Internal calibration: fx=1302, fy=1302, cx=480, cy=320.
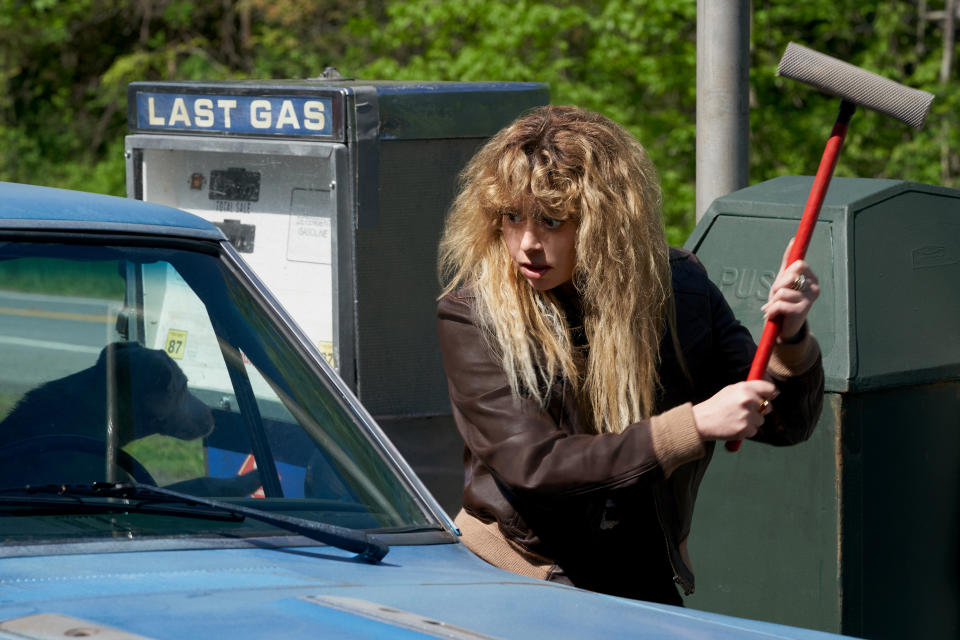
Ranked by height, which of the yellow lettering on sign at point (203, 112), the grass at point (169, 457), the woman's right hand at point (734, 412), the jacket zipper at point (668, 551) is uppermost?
the yellow lettering on sign at point (203, 112)

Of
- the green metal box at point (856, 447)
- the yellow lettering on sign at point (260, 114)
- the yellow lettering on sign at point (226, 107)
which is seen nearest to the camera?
the green metal box at point (856, 447)

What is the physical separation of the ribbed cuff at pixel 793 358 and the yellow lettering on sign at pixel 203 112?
2648 millimetres

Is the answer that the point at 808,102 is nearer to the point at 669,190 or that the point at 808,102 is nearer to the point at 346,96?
the point at 669,190

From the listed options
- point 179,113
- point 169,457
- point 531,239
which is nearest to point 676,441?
point 531,239

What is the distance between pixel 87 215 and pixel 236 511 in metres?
0.66

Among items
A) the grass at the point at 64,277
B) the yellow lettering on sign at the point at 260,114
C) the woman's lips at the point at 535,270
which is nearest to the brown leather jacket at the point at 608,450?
the woman's lips at the point at 535,270

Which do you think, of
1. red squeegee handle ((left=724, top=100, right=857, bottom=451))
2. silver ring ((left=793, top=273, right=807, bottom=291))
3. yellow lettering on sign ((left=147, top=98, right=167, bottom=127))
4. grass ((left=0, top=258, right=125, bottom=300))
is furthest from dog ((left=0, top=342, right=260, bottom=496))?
yellow lettering on sign ((left=147, top=98, right=167, bottom=127))

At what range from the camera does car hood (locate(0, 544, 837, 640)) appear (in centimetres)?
168

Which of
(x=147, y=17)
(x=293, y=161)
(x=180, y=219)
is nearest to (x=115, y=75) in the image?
(x=147, y=17)

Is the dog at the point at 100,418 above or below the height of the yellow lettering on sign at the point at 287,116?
below

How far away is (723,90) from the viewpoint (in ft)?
13.5

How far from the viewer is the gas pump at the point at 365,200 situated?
13.8 feet

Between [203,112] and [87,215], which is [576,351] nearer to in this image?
[87,215]

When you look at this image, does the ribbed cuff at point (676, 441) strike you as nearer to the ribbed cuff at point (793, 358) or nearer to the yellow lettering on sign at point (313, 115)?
the ribbed cuff at point (793, 358)
